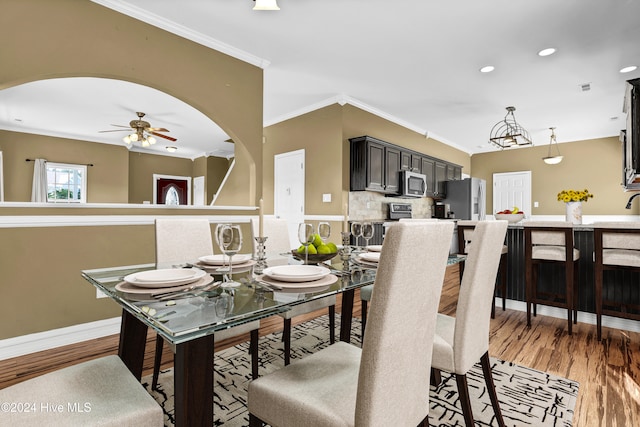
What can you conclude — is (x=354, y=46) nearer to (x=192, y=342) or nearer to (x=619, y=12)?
(x=619, y=12)

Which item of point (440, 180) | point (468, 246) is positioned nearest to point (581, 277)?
point (468, 246)

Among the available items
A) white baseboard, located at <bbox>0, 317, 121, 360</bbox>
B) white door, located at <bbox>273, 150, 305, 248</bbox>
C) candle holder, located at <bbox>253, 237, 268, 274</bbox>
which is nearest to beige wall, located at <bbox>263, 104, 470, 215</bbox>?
white door, located at <bbox>273, 150, 305, 248</bbox>

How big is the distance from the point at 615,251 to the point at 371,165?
278 cm

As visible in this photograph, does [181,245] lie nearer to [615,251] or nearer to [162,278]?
[162,278]

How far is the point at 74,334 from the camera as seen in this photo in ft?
7.97

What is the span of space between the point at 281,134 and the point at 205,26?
2648mm

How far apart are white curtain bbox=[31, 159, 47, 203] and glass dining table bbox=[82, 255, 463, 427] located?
6504 mm

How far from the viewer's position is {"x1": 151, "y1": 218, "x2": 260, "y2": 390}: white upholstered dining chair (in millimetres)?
1709

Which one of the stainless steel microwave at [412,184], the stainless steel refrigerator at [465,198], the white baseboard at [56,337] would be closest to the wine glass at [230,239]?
the white baseboard at [56,337]

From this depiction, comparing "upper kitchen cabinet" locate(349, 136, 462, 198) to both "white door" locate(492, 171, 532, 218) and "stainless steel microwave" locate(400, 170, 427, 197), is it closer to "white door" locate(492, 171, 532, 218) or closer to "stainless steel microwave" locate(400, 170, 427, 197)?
"stainless steel microwave" locate(400, 170, 427, 197)

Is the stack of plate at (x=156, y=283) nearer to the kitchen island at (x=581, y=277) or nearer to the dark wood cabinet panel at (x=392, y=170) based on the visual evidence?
the kitchen island at (x=581, y=277)

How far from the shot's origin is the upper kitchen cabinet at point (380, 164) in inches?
177

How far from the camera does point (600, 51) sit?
3.23 metres

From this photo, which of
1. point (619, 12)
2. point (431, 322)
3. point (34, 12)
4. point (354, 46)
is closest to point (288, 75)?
point (354, 46)
